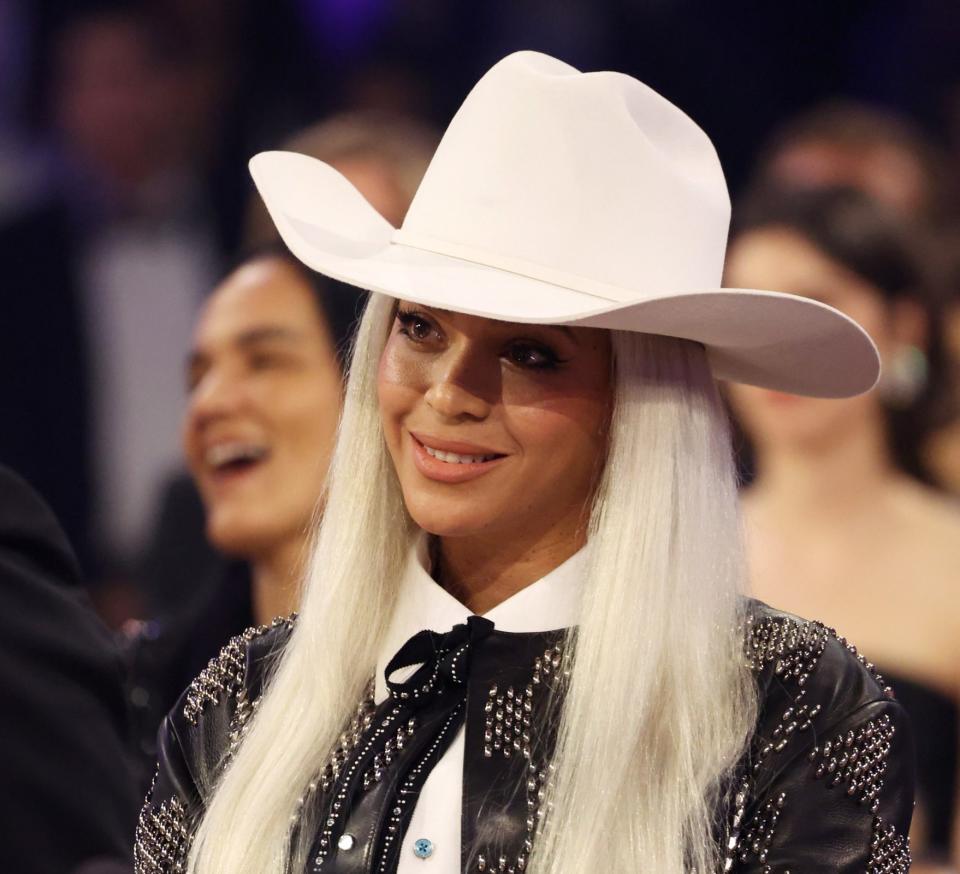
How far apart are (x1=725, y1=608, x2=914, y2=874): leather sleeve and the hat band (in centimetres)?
51

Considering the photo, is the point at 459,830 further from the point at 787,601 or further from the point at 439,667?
the point at 787,601

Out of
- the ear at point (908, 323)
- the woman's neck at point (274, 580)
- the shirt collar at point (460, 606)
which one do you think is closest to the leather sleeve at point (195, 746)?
the shirt collar at point (460, 606)

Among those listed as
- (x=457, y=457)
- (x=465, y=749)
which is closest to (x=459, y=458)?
(x=457, y=457)

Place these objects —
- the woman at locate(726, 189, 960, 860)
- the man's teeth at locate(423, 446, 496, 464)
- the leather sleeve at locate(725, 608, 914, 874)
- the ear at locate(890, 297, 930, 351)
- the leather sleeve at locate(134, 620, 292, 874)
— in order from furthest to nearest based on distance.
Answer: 1. the ear at locate(890, 297, 930, 351)
2. the woman at locate(726, 189, 960, 860)
3. the leather sleeve at locate(134, 620, 292, 874)
4. the man's teeth at locate(423, 446, 496, 464)
5. the leather sleeve at locate(725, 608, 914, 874)

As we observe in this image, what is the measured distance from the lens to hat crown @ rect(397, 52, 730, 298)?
7.10ft

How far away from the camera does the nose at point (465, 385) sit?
2131 mm

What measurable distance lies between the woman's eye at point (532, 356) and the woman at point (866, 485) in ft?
7.94

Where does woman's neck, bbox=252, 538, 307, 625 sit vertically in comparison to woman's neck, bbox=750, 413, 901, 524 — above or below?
below

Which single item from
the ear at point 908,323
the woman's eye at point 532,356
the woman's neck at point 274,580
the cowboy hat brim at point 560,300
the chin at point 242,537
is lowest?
the woman's neck at point 274,580

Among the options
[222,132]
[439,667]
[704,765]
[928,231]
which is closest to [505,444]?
[439,667]

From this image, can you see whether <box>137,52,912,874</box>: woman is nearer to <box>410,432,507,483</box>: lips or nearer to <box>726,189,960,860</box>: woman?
<box>410,432,507,483</box>: lips

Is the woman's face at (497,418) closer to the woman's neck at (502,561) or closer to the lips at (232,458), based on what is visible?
the woman's neck at (502,561)

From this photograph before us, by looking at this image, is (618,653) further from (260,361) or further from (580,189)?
(260,361)

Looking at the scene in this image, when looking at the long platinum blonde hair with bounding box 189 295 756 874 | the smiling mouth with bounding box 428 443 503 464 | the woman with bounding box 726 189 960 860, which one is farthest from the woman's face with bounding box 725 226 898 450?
the smiling mouth with bounding box 428 443 503 464
